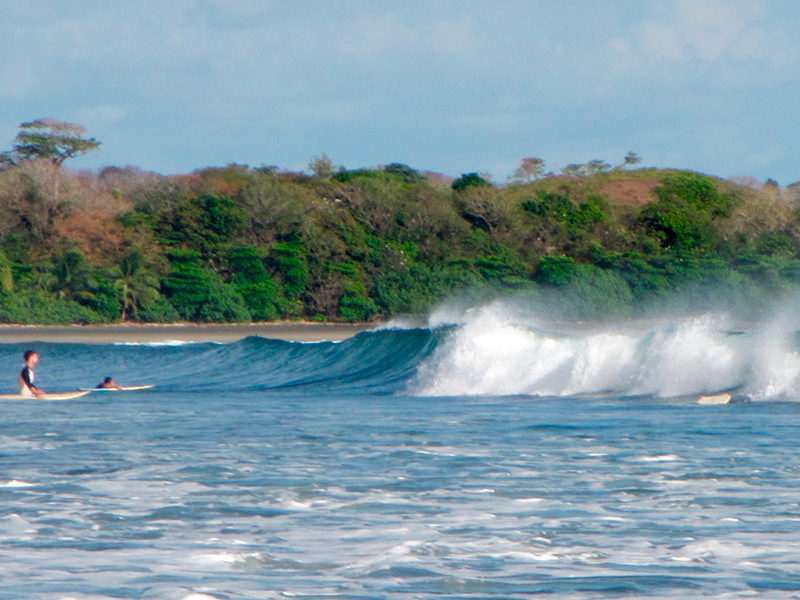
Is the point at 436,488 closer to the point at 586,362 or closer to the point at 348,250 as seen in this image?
the point at 586,362

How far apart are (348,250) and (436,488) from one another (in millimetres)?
43602

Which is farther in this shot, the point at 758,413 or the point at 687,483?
the point at 758,413

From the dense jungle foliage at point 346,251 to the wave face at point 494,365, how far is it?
16.7 metres

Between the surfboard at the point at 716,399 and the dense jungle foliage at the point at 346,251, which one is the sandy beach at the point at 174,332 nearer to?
the dense jungle foliage at the point at 346,251

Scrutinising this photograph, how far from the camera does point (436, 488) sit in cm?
886

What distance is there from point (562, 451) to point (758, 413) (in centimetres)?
428

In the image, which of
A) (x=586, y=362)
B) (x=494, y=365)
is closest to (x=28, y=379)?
(x=494, y=365)

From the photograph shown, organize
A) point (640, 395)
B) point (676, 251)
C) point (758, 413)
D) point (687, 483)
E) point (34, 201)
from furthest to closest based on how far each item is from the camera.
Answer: point (676, 251) → point (34, 201) → point (640, 395) → point (758, 413) → point (687, 483)

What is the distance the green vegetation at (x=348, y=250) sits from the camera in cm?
4791

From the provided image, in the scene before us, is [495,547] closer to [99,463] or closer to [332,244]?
[99,463]

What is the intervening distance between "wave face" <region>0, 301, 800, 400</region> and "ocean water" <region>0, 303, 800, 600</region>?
77 millimetres

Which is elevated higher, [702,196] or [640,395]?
[702,196]

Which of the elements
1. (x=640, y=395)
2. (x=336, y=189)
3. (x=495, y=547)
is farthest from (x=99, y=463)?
(x=336, y=189)

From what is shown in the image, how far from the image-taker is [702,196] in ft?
208
